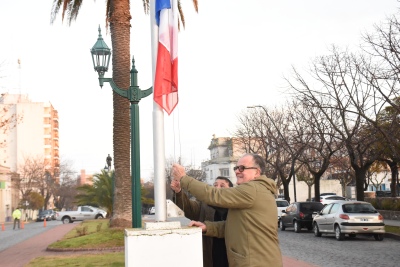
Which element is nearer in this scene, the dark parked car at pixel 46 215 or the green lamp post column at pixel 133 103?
the green lamp post column at pixel 133 103

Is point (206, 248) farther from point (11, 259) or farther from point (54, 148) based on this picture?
point (54, 148)

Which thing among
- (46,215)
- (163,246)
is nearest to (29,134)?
(46,215)

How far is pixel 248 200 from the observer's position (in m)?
4.83

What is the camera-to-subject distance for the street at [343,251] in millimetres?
16109

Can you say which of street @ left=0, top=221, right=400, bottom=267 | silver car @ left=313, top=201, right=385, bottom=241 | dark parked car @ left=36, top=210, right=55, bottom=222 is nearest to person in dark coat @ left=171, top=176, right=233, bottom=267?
street @ left=0, top=221, right=400, bottom=267

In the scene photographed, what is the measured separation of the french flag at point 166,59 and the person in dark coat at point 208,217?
2.71 feet

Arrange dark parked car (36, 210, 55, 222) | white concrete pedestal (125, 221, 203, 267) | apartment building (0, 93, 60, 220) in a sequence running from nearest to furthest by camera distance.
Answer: white concrete pedestal (125, 221, 203, 267)
dark parked car (36, 210, 55, 222)
apartment building (0, 93, 60, 220)

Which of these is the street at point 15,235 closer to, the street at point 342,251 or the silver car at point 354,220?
the street at point 342,251

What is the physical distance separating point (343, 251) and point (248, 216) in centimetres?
1502

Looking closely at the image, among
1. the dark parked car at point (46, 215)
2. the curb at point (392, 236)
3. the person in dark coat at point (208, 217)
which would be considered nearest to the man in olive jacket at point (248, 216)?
the person in dark coat at point (208, 217)

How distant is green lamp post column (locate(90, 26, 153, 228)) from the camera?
12.2 m

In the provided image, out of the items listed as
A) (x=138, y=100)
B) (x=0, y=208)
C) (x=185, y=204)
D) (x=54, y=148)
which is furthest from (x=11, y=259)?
(x=54, y=148)

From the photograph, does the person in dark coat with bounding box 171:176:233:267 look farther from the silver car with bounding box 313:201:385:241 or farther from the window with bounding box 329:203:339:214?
the window with bounding box 329:203:339:214

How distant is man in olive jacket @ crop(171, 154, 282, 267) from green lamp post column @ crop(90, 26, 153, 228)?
23.6 feet
